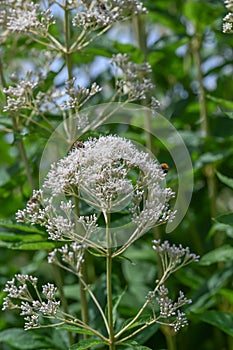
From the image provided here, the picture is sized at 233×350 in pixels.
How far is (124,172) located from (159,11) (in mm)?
1660

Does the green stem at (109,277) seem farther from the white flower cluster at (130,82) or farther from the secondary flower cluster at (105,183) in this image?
the white flower cluster at (130,82)

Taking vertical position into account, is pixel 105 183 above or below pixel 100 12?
below

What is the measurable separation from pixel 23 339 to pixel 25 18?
46.1 inches

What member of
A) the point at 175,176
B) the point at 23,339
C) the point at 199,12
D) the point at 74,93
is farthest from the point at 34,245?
the point at 199,12

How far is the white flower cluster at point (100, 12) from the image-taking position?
2.07 m

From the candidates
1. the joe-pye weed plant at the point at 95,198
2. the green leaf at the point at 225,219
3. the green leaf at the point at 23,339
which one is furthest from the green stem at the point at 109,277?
the green leaf at the point at 23,339

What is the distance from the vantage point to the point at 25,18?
6.98 ft

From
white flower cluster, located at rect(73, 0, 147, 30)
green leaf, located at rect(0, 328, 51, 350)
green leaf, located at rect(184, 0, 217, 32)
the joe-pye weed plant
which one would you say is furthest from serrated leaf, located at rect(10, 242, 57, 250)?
green leaf, located at rect(184, 0, 217, 32)

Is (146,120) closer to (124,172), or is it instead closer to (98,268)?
(98,268)

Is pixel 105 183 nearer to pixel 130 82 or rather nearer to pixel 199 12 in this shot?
pixel 130 82

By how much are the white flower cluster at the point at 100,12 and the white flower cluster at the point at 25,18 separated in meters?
0.10

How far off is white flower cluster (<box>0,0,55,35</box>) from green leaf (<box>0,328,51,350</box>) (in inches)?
43.8

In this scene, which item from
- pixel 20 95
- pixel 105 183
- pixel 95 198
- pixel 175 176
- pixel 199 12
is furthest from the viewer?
pixel 199 12

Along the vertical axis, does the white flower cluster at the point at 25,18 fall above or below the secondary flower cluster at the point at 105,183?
above
